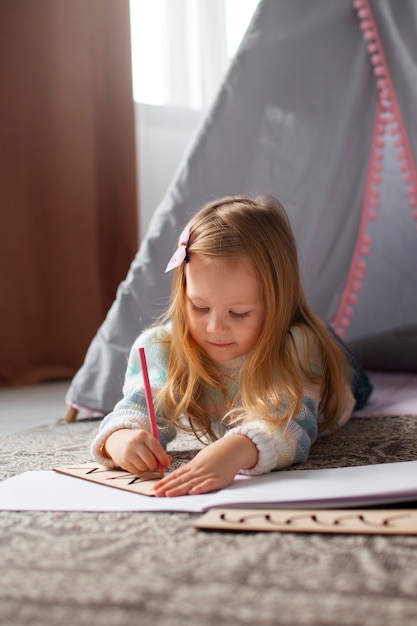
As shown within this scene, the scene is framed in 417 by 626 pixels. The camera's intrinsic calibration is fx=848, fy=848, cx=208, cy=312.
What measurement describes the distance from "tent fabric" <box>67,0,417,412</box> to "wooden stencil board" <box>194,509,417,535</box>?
856 mm

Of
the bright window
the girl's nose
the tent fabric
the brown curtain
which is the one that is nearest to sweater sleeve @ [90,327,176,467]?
the girl's nose

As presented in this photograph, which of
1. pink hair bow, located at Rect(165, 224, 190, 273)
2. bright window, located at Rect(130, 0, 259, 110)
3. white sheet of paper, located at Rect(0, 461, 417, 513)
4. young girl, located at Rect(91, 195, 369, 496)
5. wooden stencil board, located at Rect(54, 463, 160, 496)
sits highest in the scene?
bright window, located at Rect(130, 0, 259, 110)

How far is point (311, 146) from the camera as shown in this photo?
1842 millimetres

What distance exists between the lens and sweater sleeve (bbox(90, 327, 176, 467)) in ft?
3.62

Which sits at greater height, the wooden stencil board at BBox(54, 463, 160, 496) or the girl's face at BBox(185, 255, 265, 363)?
the girl's face at BBox(185, 255, 265, 363)

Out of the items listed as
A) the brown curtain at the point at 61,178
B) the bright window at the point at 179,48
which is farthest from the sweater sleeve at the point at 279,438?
the bright window at the point at 179,48

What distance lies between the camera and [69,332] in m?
2.53

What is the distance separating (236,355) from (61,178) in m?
1.45

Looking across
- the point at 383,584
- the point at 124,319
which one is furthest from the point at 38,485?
the point at 124,319

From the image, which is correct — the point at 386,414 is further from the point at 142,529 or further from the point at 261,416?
the point at 142,529

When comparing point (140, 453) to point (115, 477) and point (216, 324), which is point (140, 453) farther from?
point (216, 324)

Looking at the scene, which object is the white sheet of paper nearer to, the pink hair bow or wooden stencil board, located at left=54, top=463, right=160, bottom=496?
wooden stencil board, located at left=54, top=463, right=160, bottom=496

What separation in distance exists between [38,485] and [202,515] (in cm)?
25

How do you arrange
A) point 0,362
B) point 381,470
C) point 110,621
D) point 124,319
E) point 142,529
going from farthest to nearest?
point 0,362
point 124,319
point 381,470
point 142,529
point 110,621
